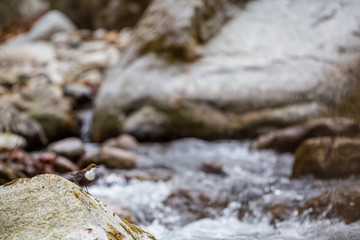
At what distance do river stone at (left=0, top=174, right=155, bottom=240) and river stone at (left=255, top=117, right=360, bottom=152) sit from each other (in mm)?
3861

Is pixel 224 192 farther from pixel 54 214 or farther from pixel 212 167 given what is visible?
pixel 54 214

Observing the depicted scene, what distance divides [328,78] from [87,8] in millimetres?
11893

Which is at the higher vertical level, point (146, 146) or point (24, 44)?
point (24, 44)

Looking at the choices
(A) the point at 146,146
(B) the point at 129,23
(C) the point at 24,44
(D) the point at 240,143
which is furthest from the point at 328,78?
(C) the point at 24,44

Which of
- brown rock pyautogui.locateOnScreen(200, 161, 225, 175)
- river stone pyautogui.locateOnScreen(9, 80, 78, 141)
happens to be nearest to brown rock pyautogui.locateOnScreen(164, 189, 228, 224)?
brown rock pyautogui.locateOnScreen(200, 161, 225, 175)

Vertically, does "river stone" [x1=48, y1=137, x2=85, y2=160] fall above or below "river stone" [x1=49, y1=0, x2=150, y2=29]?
below

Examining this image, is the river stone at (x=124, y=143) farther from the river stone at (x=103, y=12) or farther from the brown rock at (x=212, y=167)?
the river stone at (x=103, y=12)

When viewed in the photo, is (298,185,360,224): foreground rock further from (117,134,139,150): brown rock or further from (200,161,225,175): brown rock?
(117,134,139,150): brown rock

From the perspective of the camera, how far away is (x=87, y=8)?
1510cm

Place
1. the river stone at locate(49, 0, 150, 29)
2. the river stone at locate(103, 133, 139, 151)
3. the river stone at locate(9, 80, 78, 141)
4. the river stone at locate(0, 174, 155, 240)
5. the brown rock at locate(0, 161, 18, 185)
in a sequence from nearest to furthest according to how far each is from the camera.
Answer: the river stone at locate(0, 174, 155, 240), the brown rock at locate(0, 161, 18, 185), the river stone at locate(103, 133, 139, 151), the river stone at locate(9, 80, 78, 141), the river stone at locate(49, 0, 150, 29)

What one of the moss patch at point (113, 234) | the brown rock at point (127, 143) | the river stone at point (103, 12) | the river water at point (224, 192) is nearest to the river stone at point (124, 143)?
the brown rock at point (127, 143)

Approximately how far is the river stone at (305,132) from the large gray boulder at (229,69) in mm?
451

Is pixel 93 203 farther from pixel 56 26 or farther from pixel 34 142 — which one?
pixel 56 26

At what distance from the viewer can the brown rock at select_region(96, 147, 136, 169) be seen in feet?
15.4
